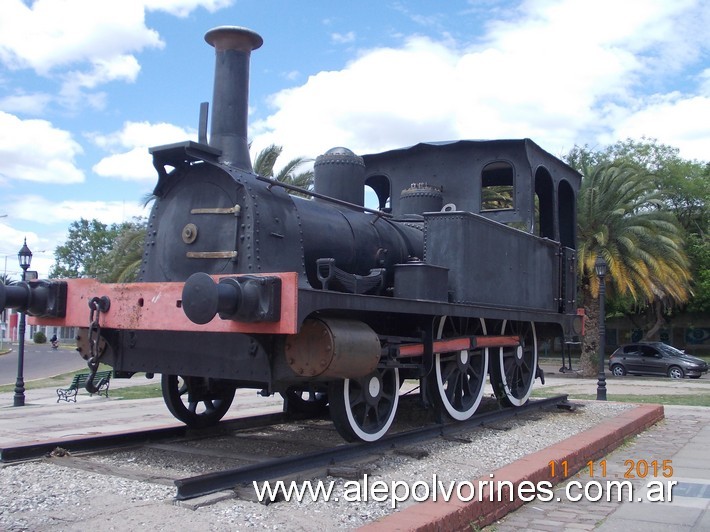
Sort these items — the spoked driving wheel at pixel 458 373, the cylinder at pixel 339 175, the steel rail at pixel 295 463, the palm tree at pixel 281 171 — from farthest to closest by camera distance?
the palm tree at pixel 281 171 → the spoked driving wheel at pixel 458 373 → the cylinder at pixel 339 175 → the steel rail at pixel 295 463

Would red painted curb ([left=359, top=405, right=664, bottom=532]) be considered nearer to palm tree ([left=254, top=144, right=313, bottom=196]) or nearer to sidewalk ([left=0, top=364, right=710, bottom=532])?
sidewalk ([left=0, top=364, right=710, bottom=532])

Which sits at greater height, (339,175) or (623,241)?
Result: (623,241)

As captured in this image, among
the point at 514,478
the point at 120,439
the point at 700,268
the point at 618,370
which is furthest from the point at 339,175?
the point at 700,268

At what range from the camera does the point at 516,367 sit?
927 centimetres

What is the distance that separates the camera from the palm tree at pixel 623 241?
67.3 feet

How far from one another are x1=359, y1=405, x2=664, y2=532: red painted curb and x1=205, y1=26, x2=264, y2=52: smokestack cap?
12.8 ft

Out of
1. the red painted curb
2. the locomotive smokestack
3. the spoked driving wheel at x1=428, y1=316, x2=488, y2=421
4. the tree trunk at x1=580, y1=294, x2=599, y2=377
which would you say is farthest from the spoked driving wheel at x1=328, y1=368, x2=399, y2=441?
the tree trunk at x1=580, y1=294, x2=599, y2=377

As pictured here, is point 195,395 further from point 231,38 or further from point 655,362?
point 655,362

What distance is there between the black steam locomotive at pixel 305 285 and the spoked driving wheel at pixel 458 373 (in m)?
0.02

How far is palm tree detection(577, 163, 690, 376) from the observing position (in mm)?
20500

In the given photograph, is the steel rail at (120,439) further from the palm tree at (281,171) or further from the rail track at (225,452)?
the palm tree at (281,171)

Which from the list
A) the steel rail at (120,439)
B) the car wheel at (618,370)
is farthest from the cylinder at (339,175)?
the car wheel at (618,370)

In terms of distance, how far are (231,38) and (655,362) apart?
21115 mm

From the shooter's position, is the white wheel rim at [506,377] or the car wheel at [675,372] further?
the car wheel at [675,372]
